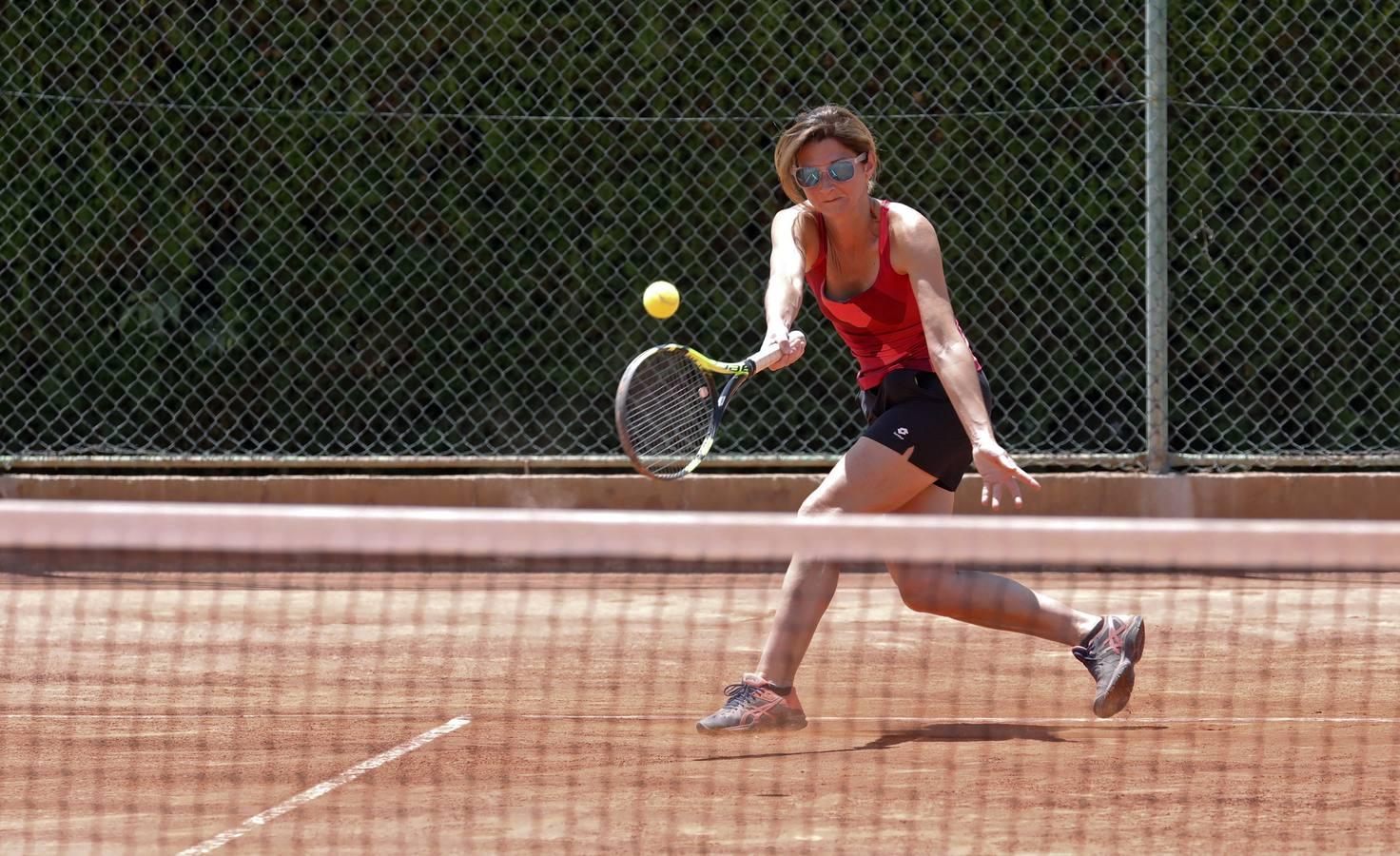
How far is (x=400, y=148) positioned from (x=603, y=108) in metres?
0.82

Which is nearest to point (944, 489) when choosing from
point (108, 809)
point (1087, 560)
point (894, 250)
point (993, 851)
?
point (894, 250)

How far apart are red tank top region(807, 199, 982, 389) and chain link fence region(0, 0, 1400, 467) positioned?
2.96 metres

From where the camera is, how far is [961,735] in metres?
4.32

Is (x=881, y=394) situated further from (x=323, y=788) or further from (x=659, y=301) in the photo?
(x=323, y=788)

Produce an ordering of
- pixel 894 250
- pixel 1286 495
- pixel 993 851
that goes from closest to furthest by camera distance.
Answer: pixel 993 851 < pixel 894 250 < pixel 1286 495

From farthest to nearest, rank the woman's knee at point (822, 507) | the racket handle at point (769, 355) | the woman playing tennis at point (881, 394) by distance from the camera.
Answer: the woman's knee at point (822, 507)
the woman playing tennis at point (881, 394)
the racket handle at point (769, 355)

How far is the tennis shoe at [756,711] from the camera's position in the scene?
4191 mm

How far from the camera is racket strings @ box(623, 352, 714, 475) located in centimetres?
422

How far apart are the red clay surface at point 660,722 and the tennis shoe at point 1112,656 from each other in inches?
3.9

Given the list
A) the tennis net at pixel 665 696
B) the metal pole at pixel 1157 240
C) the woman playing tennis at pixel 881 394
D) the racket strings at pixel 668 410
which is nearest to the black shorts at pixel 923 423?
the woman playing tennis at pixel 881 394

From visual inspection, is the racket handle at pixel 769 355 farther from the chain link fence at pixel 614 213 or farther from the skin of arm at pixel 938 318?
the chain link fence at pixel 614 213

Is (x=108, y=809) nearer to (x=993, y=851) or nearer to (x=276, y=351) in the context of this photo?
(x=993, y=851)

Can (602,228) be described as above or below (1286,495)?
above

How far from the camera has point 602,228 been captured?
7477 millimetres
